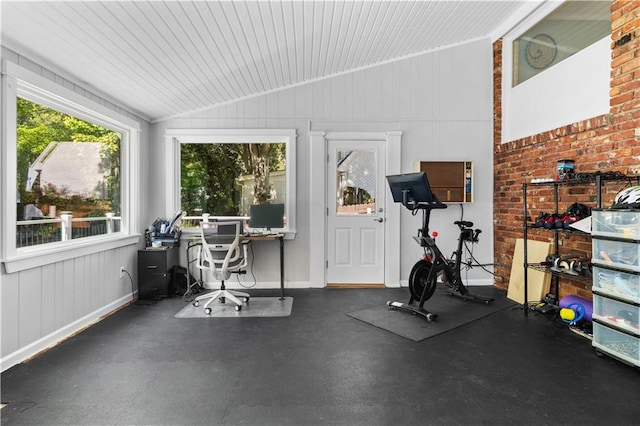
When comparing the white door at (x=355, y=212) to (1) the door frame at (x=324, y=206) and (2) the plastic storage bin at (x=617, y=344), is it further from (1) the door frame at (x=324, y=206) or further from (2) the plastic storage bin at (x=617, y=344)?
(2) the plastic storage bin at (x=617, y=344)

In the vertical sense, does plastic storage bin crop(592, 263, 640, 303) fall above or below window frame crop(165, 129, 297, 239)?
below

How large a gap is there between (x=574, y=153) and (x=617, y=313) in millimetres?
1795

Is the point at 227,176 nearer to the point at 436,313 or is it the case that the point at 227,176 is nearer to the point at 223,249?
the point at 223,249

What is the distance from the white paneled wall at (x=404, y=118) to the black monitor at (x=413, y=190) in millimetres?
1343

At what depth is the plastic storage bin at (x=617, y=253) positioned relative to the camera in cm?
253

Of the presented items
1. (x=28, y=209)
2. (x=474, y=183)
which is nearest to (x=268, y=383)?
(x=28, y=209)

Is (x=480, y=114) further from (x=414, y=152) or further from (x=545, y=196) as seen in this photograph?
(x=545, y=196)

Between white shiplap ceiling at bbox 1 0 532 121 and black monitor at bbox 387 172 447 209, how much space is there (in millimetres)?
1705

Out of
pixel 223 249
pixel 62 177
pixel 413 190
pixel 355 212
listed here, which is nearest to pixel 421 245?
pixel 413 190

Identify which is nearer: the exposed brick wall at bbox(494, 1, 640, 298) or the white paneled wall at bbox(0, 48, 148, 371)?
the white paneled wall at bbox(0, 48, 148, 371)

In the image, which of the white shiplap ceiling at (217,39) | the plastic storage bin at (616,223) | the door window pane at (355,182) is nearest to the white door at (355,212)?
the door window pane at (355,182)

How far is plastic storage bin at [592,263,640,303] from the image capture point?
251 centimetres

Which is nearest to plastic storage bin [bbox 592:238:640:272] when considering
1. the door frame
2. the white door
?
the door frame

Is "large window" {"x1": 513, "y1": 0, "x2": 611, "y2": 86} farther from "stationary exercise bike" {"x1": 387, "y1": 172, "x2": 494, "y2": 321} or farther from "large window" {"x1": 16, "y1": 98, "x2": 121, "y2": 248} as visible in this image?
"large window" {"x1": 16, "y1": 98, "x2": 121, "y2": 248}
